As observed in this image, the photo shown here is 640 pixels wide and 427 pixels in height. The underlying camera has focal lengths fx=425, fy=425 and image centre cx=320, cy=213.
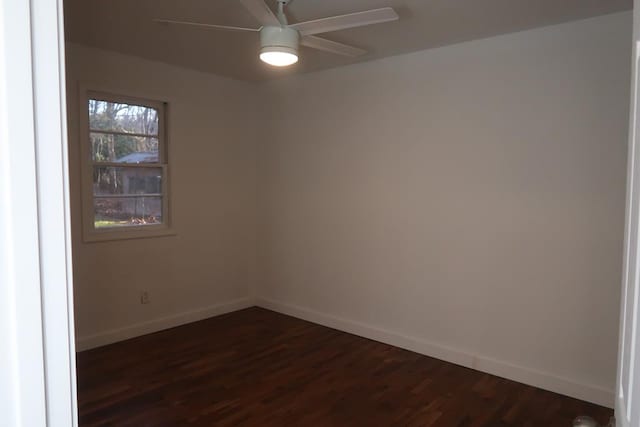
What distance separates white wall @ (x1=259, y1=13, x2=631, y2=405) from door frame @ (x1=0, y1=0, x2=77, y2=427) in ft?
10.3

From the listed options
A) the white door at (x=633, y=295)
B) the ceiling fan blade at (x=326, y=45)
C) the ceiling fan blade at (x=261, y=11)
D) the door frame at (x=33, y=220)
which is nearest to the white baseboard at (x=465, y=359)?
the white door at (x=633, y=295)

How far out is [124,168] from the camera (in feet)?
13.1

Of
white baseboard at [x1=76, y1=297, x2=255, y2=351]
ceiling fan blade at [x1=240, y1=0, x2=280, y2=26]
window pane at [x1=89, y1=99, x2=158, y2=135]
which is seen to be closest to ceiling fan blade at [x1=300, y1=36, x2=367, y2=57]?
ceiling fan blade at [x1=240, y1=0, x2=280, y2=26]

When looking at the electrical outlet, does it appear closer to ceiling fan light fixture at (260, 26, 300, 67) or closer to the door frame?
ceiling fan light fixture at (260, 26, 300, 67)

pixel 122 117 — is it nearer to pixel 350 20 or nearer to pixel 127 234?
pixel 127 234

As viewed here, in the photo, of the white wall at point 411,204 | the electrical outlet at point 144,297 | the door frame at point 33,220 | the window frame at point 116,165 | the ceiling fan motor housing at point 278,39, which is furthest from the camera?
the electrical outlet at point 144,297

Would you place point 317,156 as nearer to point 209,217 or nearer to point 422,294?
point 209,217

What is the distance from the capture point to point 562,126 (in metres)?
2.96

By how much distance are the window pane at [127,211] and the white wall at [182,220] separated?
19 centimetres

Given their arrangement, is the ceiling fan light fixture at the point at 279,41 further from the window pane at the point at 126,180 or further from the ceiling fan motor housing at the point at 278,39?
the window pane at the point at 126,180

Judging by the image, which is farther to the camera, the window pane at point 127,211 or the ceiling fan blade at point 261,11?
the window pane at point 127,211

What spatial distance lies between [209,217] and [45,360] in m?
4.08

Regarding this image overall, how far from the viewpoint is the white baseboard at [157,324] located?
12.2ft

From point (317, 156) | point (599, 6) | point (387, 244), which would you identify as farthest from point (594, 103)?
point (317, 156)
